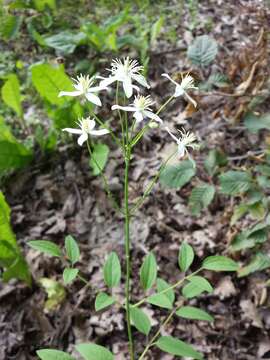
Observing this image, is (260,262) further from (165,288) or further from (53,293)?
(53,293)

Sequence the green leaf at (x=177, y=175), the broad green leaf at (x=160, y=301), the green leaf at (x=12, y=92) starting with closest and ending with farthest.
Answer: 1. the broad green leaf at (x=160, y=301)
2. the green leaf at (x=177, y=175)
3. the green leaf at (x=12, y=92)

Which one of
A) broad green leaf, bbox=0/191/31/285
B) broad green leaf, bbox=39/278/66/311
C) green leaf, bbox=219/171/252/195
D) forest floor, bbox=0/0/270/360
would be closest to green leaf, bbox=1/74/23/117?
forest floor, bbox=0/0/270/360

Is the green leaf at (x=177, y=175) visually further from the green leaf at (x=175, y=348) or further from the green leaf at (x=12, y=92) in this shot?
the green leaf at (x=12, y=92)

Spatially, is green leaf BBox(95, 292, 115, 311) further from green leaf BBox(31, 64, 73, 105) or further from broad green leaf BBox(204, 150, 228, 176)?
green leaf BBox(31, 64, 73, 105)

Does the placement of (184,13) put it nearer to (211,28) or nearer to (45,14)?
(211,28)

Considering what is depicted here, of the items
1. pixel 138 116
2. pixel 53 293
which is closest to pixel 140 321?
pixel 138 116

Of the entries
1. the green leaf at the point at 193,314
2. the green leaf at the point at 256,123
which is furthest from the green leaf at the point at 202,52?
the green leaf at the point at 193,314
